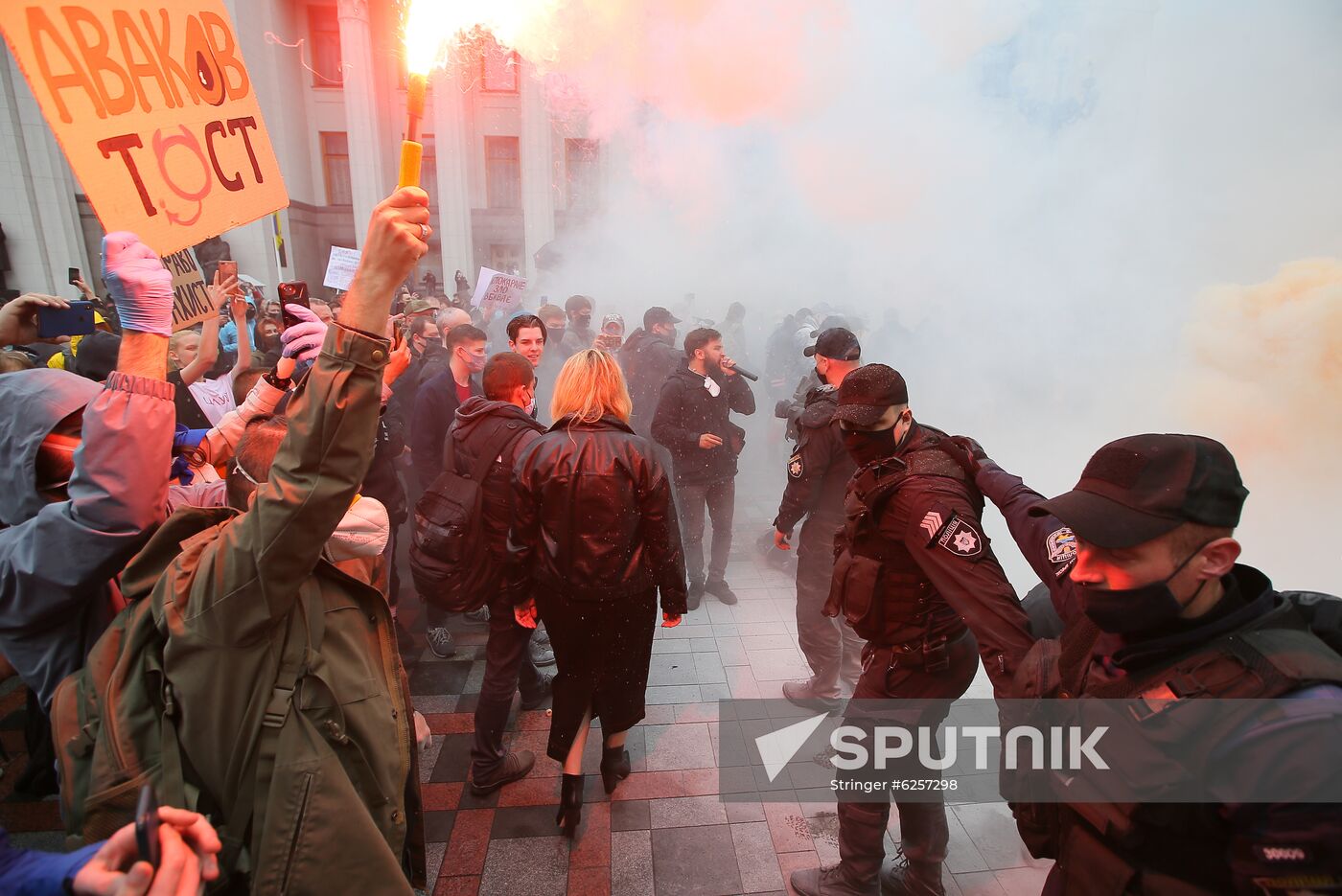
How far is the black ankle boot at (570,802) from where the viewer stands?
290 cm

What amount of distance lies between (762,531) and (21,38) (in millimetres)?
6227

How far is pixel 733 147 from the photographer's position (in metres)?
10.8

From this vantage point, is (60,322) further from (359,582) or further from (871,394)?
(871,394)

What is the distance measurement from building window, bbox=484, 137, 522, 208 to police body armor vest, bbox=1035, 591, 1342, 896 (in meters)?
21.6

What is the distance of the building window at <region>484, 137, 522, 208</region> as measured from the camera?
795 inches

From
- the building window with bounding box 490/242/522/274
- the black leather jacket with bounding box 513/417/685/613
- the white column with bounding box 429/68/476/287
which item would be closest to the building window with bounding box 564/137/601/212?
the building window with bounding box 490/242/522/274

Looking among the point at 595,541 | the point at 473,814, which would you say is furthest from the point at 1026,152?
the point at 473,814

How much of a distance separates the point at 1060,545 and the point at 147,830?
2.33 meters

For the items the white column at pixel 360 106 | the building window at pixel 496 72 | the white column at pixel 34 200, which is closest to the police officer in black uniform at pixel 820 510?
the white column at pixel 360 106

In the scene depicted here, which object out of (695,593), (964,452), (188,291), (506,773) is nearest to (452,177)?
(188,291)

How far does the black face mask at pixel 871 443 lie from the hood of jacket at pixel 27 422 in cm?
253

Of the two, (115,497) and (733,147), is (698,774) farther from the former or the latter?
(733,147)

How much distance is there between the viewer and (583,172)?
18703 millimetres

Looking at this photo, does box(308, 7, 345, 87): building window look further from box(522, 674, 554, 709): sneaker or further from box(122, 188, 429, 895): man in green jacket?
box(122, 188, 429, 895): man in green jacket
